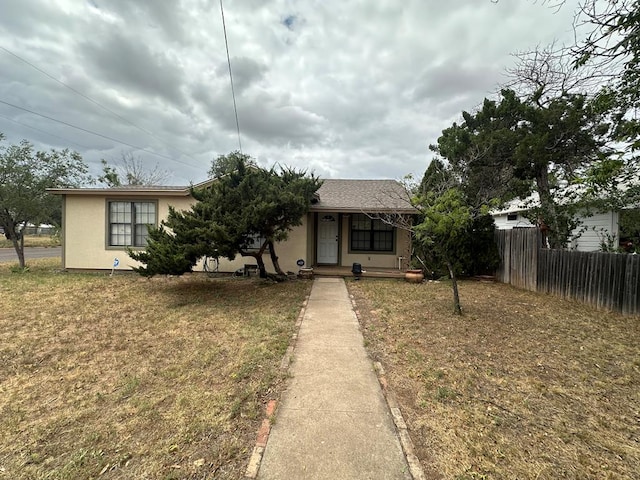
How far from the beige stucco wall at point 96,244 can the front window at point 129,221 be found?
213 mm

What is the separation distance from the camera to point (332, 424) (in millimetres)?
2443

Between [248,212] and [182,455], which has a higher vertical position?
[248,212]

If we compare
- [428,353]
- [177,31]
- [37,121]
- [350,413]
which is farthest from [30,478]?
[37,121]

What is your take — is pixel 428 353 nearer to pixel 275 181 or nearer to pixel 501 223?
pixel 275 181

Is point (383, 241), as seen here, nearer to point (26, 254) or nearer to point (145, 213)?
point (145, 213)

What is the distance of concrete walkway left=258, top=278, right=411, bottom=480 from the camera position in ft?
6.49

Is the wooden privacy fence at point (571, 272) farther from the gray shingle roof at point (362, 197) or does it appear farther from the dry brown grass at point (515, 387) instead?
the gray shingle roof at point (362, 197)

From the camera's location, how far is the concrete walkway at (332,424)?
198 cm

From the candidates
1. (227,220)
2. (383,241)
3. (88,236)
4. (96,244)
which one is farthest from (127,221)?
(383,241)

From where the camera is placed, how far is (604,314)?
5871mm

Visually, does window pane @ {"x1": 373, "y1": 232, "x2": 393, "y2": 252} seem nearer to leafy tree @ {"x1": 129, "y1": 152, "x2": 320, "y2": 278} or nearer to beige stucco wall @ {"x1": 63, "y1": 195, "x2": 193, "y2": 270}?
leafy tree @ {"x1": 129, "y1": 152, "x2": 320, "y2": 278}

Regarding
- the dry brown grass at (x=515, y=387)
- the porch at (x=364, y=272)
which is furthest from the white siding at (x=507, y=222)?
the dry brown grass at (x=515, y=387)

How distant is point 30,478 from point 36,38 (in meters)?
14.8

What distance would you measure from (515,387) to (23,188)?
53.7 feet
